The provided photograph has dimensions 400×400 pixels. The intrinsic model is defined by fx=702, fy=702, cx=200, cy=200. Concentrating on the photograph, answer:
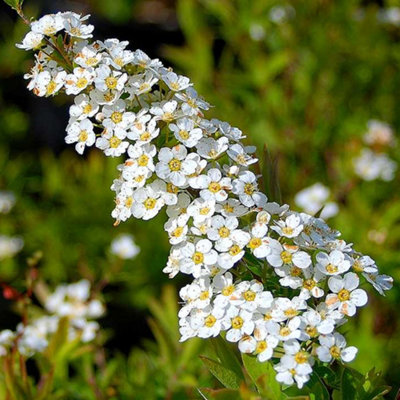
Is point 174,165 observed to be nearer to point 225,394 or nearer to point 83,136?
point 83,136

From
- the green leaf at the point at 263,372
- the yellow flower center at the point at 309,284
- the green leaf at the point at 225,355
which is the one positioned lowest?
the green leaf at the point at 225,355

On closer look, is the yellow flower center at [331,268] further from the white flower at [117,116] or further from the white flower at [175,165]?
the white flower at [117,116]

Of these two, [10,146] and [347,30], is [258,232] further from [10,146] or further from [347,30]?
[10,146]

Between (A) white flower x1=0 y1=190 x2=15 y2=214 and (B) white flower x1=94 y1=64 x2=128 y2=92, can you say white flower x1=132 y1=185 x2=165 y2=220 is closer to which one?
(B) white flower x1=94 y1=64 x2=128 y2=92

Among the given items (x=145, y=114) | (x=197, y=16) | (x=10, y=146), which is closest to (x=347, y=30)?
(x=197, y=16)

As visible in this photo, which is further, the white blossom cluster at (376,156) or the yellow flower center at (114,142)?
the white blossom cluster at (376,156)

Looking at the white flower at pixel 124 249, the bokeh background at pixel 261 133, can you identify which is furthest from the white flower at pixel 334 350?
the bokeh background at pixel 261 133

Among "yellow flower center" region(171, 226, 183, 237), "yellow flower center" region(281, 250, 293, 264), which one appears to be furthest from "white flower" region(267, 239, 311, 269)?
"yellow flower center" region(171, 226, 183, 237)
